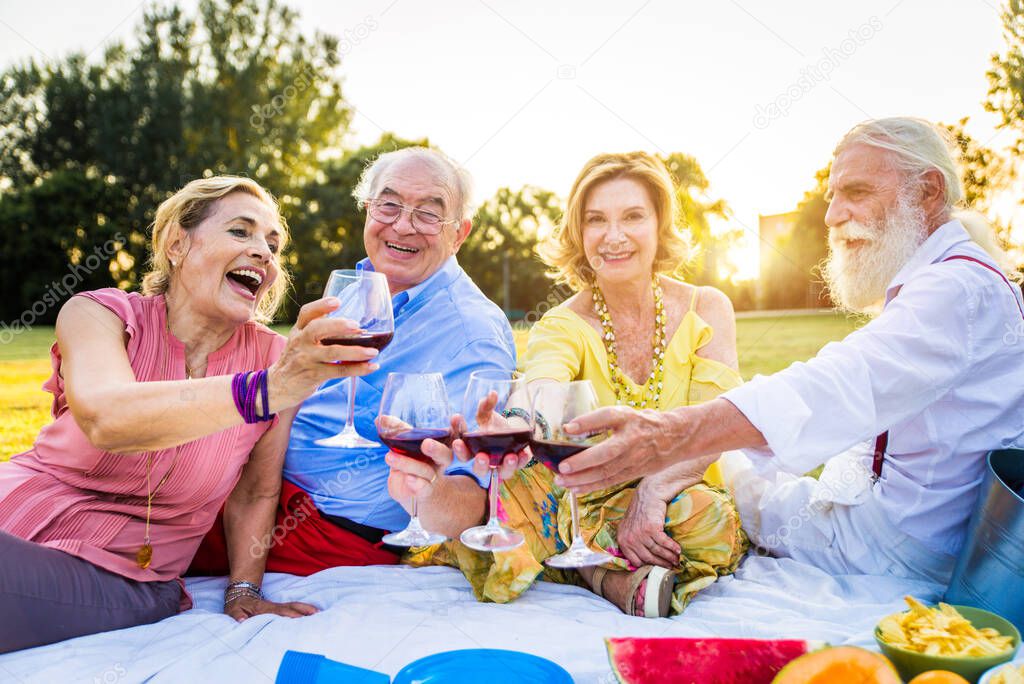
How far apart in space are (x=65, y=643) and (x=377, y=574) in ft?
3.92

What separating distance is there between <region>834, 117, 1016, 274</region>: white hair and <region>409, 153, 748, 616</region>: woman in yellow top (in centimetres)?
109

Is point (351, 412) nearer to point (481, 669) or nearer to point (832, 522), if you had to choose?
point (481, 669)

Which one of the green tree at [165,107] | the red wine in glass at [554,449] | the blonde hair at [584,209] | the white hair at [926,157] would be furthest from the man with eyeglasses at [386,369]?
the green tree at [165,107]

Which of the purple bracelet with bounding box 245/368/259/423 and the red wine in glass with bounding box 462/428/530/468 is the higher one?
the purple bracelet with bounding box 245/368/259/423

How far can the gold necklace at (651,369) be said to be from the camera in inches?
150

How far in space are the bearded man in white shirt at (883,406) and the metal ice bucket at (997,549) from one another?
131mm

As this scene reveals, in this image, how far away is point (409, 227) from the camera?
3768 mm

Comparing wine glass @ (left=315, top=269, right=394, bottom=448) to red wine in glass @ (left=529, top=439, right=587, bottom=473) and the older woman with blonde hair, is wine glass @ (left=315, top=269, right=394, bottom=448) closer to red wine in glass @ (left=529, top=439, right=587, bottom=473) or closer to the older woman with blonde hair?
the older woman with blonde hair

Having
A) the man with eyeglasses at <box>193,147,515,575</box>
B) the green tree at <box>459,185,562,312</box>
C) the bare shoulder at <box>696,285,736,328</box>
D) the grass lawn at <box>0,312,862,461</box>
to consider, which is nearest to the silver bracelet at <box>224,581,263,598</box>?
the man with eyeglasses at <box>193,147,515,575</box>

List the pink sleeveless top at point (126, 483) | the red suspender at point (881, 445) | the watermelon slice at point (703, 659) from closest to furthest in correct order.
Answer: the watermelon slice at point (703, 659)
the pink sleeveless top at point (126, 483)
the red suspender at point (881, 445)

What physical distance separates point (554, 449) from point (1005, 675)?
1.19m

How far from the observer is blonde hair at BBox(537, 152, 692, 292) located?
13.9 ft

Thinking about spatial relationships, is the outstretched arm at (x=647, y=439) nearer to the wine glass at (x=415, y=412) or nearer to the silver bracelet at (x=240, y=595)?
the wine glass at (x=415, y=412)

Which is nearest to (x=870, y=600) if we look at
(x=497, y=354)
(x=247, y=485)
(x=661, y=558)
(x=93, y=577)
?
(x=661, y=558)
